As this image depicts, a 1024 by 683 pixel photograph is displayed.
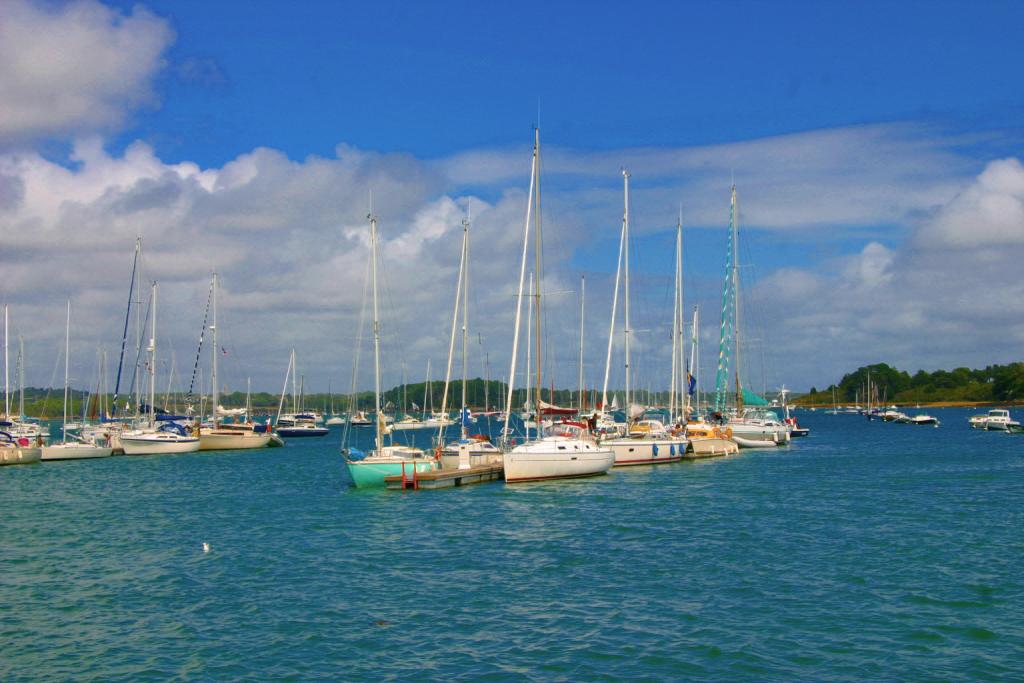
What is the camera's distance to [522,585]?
26.4 meters

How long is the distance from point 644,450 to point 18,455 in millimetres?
49169

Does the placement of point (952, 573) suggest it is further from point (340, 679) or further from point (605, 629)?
point (340, 679)

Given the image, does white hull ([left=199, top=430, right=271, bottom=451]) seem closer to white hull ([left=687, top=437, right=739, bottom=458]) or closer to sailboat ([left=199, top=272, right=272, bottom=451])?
sailboat ([left=199, top=272, right=272, bottom=451])

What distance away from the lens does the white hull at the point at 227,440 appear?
3644 inches

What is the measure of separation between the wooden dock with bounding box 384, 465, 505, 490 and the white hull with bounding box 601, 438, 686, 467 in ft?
41.1

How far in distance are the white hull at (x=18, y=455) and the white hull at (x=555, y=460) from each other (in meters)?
45.2

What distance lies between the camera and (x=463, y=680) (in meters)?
18.2

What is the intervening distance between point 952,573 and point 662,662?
1267 cm

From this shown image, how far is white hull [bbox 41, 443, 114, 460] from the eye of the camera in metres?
77.2

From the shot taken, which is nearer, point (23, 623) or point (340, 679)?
point (340, 679)

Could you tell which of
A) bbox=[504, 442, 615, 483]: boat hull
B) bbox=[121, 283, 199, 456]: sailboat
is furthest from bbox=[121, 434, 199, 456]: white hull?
bbox=[504, 442, 615, 483]: boat hull

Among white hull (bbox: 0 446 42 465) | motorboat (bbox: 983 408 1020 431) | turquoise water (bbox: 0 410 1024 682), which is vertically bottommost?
turquoise water (bbox: 0 410 1024 682)

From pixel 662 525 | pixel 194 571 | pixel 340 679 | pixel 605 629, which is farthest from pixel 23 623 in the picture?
pixel 662 525

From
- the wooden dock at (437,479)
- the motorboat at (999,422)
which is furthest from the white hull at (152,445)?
the motorboat at (999,422)
